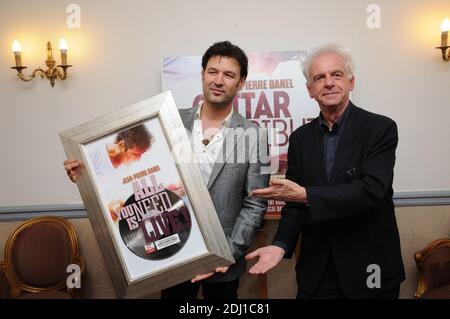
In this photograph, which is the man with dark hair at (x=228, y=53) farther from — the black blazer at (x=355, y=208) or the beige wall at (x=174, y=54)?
the beige wall at (x=174, y=54)

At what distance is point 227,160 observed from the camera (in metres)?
1.92

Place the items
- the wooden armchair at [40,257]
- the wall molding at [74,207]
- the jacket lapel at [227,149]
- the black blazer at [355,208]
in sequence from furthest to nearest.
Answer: the wall molding at [74,207], the wooden armchair at [40,257], the jacket lapel at [227,149], the black blazer at [355,208]

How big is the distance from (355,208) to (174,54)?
7.06 feet

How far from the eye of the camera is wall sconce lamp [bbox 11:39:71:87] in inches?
127

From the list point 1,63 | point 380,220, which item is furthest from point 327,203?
point 1,63

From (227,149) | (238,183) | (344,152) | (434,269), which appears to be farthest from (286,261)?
(344,152)

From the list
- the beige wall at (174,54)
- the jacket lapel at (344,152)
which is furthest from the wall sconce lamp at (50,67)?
the jacket lapel at (344,152)

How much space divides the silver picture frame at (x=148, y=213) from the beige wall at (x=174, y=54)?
1604 millimetres

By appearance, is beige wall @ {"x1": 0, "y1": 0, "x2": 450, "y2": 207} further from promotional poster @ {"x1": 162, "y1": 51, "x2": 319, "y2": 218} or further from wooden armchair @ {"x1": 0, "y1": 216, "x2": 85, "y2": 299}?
wooden armchair @ {"x1": 0, "y1": 216, "x2": 85, "y2": 299}

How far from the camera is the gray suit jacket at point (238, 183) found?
1.92 meters

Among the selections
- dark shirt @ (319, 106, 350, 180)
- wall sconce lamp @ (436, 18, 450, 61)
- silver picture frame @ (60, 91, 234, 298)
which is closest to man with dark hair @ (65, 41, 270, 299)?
silver picture frame @ (60, 91, 234, 298)
